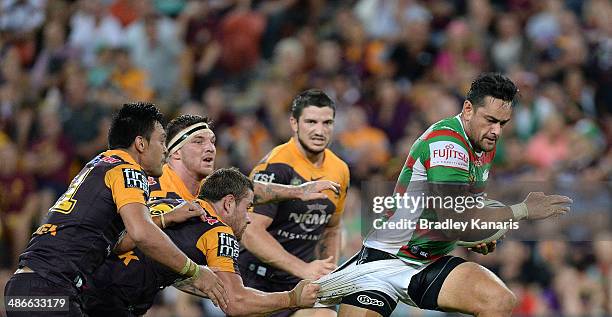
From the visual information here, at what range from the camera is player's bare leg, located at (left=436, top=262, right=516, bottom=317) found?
24.5 feet

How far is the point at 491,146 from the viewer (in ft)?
25.7

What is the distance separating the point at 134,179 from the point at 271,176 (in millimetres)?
2518

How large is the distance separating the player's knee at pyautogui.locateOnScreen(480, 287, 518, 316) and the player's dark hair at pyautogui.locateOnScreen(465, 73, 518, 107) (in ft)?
4.67

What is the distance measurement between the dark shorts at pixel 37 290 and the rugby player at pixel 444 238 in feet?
6.45

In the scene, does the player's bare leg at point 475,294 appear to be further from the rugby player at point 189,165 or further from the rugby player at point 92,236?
the rugby player at point 92,236

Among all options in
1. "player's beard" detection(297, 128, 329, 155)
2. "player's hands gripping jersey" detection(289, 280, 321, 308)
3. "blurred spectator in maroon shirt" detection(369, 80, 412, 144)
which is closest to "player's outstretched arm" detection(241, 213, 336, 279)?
"player's beard" detection(297, 128, 329, 155)

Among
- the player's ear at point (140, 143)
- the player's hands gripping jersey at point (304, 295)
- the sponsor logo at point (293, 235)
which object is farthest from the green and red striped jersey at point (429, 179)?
the player's ear at point (140, 143)

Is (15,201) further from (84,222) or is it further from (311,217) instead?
(84,222)

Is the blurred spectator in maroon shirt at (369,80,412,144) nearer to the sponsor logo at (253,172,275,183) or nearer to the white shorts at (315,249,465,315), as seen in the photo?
the sponsor logo at (253,172,275,183)

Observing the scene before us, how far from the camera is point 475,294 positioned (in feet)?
24.8

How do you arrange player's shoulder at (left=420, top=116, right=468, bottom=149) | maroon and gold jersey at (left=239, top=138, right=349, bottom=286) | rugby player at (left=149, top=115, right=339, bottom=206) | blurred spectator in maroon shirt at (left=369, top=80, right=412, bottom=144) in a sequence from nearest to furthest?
player's shoulder at (left=420, top=116, right=468, bottom=149)
rugby player at (left=149, top=115, right=339, bottom=206)
maroon and gold jersey at (left=239, top=138, right=349, bottom=286)
blurred spectator in maroon shirt at (left=369, top=80, right=412, bottom=144)

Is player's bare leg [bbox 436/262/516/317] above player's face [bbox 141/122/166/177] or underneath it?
underneath

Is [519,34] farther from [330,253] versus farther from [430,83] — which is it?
[330,253]

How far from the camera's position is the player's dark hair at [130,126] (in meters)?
7.34
